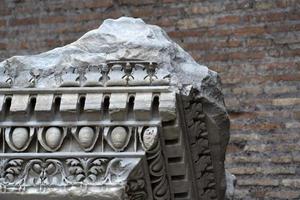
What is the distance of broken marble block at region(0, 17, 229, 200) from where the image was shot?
2.14m

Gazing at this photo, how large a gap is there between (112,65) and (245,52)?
8.44ft

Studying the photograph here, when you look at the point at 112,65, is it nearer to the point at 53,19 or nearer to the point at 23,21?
the point at 53,19

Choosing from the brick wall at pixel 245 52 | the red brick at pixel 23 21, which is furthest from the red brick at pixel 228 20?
the red brick at pixel 23 21

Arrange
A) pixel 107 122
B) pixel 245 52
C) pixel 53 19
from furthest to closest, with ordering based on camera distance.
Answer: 1. pixel 53 19
2. pixel 245 52
3. pixel 107 122

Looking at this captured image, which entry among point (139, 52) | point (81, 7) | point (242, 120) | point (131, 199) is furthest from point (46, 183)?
point (81, 7)

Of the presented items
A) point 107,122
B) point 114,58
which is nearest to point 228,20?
point 114,58

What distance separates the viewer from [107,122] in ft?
7.09

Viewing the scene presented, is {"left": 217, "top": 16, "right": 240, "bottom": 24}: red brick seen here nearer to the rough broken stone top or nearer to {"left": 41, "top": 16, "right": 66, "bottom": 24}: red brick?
{"left": 41, "top": 16, "right": 66, "bottom": 24}: red brick

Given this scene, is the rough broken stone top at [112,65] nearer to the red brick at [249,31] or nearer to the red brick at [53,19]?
the red brick at [249,31]

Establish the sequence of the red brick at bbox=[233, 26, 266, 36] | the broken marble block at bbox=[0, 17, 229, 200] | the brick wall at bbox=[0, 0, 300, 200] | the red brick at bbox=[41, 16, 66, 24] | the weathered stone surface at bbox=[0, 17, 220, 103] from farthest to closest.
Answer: the red brick at bbox=[41, 16, 66, 24]
the red brick at bbox=[233, 26, 266, 36]
the brick wall at bbox=[0, 0, 300, 200]
the weathered stone surface at bbox=[0, 17, 220, 103]
the broken marble block at bbox=[0, 17, 229, 200]

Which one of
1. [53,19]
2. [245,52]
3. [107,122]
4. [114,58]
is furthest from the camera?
[53,19]

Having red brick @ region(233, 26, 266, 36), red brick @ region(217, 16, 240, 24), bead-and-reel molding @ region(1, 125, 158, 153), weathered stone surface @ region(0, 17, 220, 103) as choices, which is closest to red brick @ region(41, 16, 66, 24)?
red brick @ region(217, 16, 240, 24)

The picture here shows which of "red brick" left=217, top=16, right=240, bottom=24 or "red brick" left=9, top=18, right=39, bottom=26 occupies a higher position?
"red brick" left=217, top=16, right=240, bottom=24

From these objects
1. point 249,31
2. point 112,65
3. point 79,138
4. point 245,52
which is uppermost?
point 112,65
